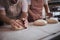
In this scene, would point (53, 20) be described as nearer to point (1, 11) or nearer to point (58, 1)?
point (1, 11)

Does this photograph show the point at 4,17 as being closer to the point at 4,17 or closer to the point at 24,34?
the point at 4,17

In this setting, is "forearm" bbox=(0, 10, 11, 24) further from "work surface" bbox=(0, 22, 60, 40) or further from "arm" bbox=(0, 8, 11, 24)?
"work surface" bbox=(0, 22, 60, 40)

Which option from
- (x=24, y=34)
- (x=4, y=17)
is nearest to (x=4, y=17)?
(x=4, y=17)

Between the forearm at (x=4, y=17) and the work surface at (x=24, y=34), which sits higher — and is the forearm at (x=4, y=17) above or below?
above

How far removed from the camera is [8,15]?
76 centimetres

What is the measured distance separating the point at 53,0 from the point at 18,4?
0.90 m

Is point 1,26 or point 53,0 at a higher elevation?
point 53,0

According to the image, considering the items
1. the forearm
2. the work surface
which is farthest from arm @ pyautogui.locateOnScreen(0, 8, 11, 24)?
the work surface

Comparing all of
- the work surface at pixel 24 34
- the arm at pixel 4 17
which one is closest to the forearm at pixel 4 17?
the arm at pixel 4 17

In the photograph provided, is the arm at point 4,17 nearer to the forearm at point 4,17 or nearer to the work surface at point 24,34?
the forearm at point 4,17

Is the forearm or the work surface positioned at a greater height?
the forearm

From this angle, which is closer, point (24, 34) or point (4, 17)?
point (24, 34)

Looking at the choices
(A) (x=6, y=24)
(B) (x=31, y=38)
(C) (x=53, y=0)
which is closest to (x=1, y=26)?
(A) (x=6, y=24)

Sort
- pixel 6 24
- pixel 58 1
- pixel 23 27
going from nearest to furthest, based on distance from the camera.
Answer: pixel 23 27 → pixel 6 24 → pixel 58 1
